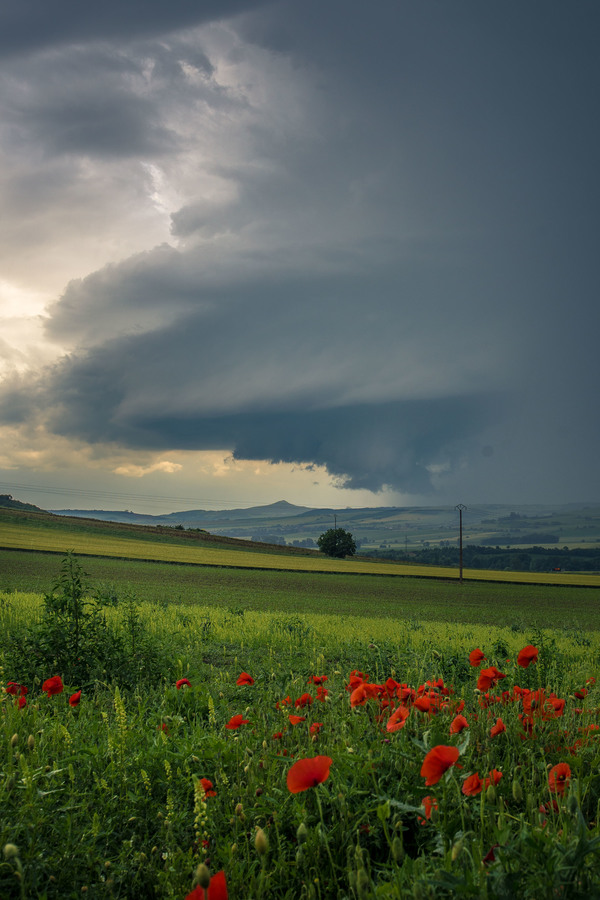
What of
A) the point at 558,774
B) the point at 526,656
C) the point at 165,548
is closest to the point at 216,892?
the point at 558,774

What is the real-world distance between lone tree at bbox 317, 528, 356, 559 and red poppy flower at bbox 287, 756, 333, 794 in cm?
10783

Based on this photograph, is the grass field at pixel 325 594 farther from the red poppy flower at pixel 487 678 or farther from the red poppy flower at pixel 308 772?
the red poppy flower at pixel 308 772

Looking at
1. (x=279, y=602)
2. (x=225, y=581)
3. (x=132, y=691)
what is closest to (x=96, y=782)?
(x=132, y=691)

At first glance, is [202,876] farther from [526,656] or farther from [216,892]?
[526,656]

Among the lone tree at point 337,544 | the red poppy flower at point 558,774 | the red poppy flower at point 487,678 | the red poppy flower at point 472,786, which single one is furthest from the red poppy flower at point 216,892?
the lone tree at point 337,544

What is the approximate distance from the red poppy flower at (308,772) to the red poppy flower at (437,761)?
43 centimetres

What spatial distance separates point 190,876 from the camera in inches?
116

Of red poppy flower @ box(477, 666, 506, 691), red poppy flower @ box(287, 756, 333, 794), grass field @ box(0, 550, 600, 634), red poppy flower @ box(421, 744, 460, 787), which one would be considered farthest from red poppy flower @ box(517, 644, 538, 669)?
grass field @ box(0, 550, 600, 634)

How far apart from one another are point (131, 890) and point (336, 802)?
1.25 meters

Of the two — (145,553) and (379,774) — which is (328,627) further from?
(145,553)

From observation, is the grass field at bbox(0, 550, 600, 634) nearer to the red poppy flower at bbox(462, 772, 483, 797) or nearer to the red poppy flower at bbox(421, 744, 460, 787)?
→ the red poppy flower at bbox(462, 772, 483, 797)

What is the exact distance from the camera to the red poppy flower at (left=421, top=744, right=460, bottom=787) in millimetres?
2322

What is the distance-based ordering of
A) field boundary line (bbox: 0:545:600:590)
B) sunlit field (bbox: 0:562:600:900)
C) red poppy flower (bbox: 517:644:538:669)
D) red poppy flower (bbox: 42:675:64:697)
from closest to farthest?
sunlit field (bbox: 0:562:600:900) → red poppy flower (bbox: 517:644:538:669) → red poppy flower (bbox: 42:675:64:697) → field boundary line (bbox: 0:545:600:590)

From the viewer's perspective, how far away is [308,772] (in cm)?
244
